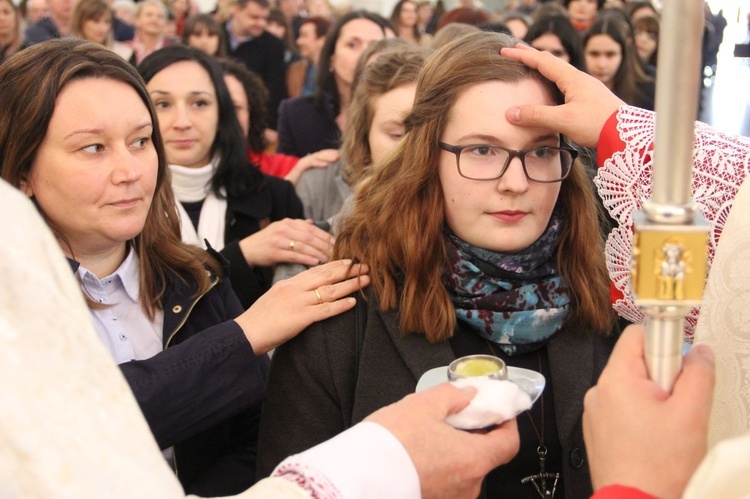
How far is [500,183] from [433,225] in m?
0.20

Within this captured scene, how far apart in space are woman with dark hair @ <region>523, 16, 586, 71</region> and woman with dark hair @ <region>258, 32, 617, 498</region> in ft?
10.4

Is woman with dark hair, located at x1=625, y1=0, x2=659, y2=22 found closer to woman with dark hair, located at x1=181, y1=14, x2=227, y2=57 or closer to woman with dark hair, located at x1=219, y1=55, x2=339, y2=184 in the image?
woman with dark hair, located at x1=181, y1=14, x2=227, y2=57

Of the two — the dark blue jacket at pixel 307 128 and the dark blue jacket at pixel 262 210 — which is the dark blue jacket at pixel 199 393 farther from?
the dark blue jacket at pixel 307 128

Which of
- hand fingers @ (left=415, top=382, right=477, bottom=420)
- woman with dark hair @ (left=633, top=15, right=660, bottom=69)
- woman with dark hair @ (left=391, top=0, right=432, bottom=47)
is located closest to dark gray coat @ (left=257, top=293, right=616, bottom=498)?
hand fingers @ (left=415, top=382, right=477, bottom=420)

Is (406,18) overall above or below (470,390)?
above

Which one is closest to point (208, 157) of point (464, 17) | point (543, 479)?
point (543, 479)

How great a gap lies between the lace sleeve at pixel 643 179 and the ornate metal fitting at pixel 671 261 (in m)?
0.68

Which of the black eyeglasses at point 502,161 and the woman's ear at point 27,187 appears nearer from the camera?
the black eyeglasses at point 502,161

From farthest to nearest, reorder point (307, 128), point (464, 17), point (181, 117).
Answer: point (464, 17) → point (307, 128) → point (181, 117)

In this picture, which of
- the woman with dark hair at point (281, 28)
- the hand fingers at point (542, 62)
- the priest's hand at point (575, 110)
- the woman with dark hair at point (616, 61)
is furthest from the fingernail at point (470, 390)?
the woman with dark hair at point (281, 28)

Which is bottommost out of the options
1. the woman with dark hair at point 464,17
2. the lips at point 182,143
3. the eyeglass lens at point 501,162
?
the lips at point 182,143

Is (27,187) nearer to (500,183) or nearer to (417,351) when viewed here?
(417,351)

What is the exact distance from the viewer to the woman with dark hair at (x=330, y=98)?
4613mm

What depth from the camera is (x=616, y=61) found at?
5504 millimetres
